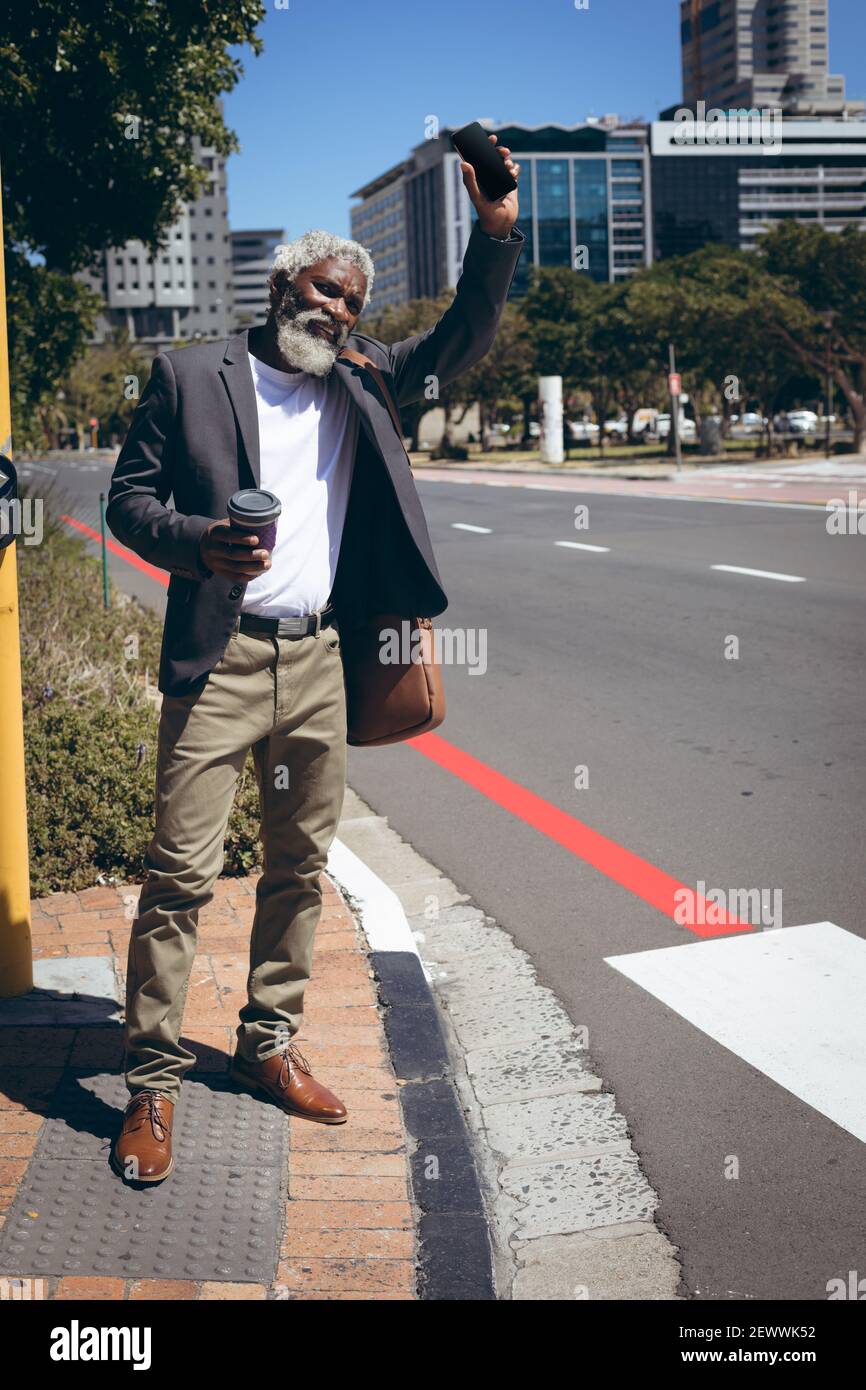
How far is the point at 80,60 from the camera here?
35.7ft

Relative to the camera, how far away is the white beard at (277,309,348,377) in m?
3.21

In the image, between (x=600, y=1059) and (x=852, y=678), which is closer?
(x=600, y=1059)

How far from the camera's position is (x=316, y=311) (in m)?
3.21

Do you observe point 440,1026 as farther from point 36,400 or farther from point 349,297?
point 36,400

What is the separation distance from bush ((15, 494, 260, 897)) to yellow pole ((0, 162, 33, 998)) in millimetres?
960

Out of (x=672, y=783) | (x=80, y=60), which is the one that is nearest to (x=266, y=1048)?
(x=672, y=783)

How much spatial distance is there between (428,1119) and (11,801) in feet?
4.68

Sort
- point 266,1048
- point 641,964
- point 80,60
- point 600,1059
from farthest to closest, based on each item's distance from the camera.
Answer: point 80,60 < point 641,964 < point 600,1059 < point 266,1048

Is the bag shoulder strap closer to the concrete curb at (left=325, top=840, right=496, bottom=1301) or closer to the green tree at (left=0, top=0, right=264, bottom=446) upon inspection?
the concrete curb at (left=325, top=840, right=496, bottom=1301)

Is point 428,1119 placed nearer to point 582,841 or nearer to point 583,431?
point 582,841

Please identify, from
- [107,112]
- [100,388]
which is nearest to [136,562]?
[107,112]

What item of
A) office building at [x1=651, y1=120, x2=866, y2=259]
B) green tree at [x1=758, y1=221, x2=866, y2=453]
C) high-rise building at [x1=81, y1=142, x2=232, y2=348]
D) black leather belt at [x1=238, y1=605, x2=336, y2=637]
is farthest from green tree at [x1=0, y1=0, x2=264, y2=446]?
office building at [x1=651, y1=120, x2=866, y2=259]

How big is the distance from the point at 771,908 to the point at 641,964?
0.68 meters
